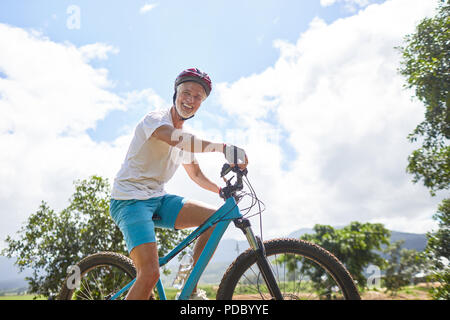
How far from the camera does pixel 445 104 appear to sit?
25.3ft

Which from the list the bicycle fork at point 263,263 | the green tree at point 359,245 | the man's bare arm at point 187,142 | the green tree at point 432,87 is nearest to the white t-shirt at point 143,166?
Answer: the man's bare arm at point 187,142

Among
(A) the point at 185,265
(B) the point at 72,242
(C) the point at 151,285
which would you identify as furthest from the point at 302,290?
(B) the point at 72,242

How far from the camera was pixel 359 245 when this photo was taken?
22.8 meters

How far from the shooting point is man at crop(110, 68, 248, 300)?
212 centimetres

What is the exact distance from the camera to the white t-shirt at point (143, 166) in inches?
93.5

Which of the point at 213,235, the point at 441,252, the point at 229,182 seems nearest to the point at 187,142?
the point at 229,182

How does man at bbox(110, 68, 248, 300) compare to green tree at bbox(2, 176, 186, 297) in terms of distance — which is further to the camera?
green tree at bbox(2, 176, 186, 297)

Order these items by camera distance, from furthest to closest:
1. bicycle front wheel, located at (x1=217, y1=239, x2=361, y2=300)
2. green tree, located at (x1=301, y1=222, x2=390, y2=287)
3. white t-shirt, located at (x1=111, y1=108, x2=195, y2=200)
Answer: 1. green tree, located at (x1=301, y1=222, x2=390, y2=287)
2. white t-shirt, located at (x1=111, y1=108, x2=195, y2=200)
3. bicycle front wheel, located at (x1=217, y1=239, x2=361, y2=300)

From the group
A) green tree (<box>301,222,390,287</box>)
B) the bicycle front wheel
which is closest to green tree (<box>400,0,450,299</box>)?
the bicycle front wheel

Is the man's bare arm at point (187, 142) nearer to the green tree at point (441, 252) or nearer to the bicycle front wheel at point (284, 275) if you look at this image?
the bicycle front wheel at point (284, 275)

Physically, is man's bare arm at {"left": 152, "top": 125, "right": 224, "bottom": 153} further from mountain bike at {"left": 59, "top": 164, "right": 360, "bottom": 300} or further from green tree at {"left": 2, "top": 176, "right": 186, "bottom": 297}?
green tree at {"left": 2, "top": 176, "right": 186, "bottom": 297}
